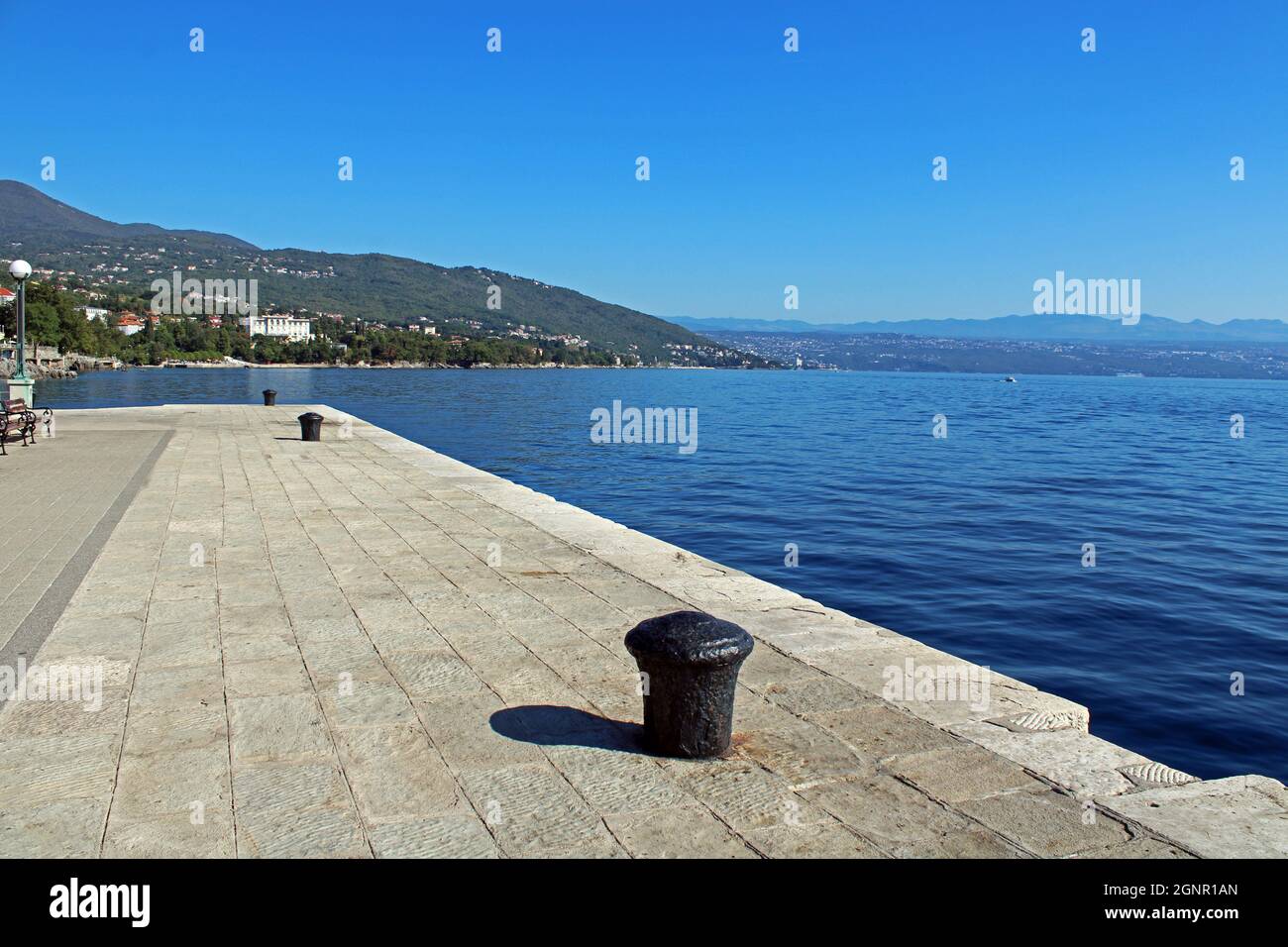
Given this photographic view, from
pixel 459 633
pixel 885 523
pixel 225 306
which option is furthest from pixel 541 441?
pixel 225 306

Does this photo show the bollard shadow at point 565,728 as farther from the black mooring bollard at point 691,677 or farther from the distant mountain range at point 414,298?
the distant mountain range at point 414,298

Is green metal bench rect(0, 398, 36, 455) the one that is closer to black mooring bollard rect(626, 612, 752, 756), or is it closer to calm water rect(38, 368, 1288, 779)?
calm water rect(38, 368, 1288, 779)

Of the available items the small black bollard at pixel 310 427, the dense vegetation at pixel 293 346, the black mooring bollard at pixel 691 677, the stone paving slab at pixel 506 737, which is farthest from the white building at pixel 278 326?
the black mooring bollard at pixel 691 677

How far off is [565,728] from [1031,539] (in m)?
13.0

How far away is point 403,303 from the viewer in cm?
19475

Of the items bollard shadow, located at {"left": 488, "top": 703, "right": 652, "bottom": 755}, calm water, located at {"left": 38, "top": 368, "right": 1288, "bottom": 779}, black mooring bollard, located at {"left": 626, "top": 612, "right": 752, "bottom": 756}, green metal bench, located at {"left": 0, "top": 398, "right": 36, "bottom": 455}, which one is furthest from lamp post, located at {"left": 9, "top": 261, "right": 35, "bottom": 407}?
black mooring bollard, located at {"left": 626, "top": 612, "right": 752, "bottom": 756}

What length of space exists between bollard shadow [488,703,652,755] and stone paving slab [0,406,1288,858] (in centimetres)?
2

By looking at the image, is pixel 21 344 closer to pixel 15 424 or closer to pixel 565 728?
pixel 15 424

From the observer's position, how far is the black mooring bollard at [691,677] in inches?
167

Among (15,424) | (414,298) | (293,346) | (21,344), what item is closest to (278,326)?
(293,346)

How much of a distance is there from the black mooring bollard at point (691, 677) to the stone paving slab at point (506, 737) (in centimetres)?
15

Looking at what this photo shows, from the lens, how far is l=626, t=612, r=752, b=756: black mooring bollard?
13.9ft
